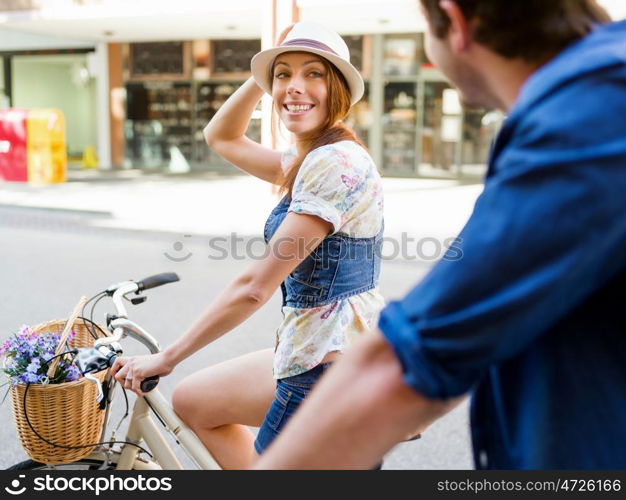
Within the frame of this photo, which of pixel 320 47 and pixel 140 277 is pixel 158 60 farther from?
pixel 320 47

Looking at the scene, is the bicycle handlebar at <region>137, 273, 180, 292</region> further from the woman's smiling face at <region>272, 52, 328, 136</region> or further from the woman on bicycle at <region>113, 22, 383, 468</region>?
the woman's smiling face at <region>272, 52, 328, 136</region>

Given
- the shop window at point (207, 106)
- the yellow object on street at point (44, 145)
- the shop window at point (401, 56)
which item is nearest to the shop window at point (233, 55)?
the shop window at point (207, 106)

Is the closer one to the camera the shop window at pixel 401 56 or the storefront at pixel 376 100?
the shop window at pixel 401 56

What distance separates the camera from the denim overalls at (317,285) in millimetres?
2045

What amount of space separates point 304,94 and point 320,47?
6.3 inches

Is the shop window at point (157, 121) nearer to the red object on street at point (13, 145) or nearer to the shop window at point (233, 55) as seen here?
the shop window at point (233, 55)

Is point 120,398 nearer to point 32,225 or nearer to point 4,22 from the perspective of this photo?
point 32,225

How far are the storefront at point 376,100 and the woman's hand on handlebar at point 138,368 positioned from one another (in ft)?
55.8

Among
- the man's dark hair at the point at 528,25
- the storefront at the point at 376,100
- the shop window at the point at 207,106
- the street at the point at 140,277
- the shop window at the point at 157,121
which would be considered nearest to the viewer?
the man's dark hair at the point at 528,25

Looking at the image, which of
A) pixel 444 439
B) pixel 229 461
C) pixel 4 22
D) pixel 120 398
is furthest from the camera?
pixel 4 22

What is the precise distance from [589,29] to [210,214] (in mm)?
11741

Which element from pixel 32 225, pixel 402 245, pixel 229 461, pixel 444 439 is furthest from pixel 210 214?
pixel 229 461

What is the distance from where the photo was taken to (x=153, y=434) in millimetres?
2281

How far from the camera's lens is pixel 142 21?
1881 centimetres
